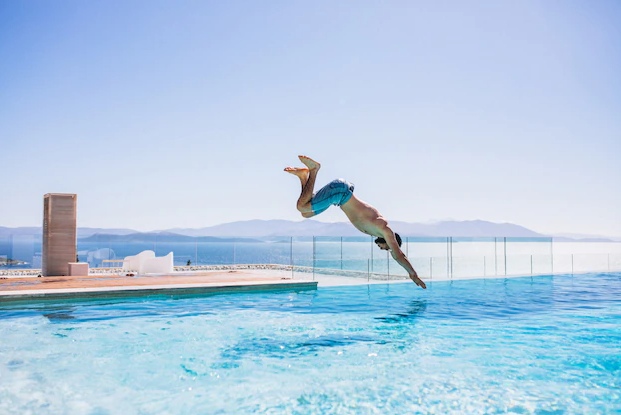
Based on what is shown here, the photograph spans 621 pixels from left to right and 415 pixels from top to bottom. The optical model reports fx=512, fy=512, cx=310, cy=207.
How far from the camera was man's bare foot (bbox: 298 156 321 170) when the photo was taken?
6.10m

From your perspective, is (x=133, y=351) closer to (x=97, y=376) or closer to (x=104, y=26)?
(x=97, y=376)

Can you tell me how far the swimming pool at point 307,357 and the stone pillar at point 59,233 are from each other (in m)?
6.04

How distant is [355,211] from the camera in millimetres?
6492

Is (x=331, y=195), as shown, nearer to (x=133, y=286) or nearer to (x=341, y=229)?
(x=133, y=286)

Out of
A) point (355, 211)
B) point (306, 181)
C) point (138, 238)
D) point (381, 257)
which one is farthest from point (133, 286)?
point (138, 238)

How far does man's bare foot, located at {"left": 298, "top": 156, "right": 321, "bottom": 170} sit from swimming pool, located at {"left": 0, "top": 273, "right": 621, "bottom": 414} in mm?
2650

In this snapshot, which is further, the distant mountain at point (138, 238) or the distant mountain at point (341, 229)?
the distant mountain at point (341, 229)

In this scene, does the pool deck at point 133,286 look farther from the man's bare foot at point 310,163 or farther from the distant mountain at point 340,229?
the distant mountain at point 340,229

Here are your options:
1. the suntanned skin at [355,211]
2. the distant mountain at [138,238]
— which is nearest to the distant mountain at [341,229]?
the distant mountain at [138,238]

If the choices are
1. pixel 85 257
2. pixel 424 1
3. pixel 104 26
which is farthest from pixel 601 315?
pixel 85 257

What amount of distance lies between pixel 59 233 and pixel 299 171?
1360 centimetres

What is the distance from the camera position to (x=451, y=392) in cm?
590

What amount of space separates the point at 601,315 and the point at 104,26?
15.2 meters

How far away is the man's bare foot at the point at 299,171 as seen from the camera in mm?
6332
